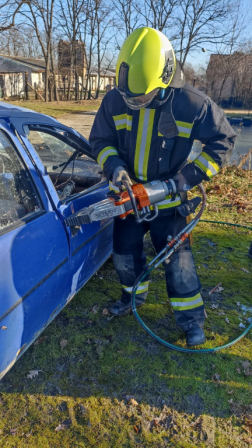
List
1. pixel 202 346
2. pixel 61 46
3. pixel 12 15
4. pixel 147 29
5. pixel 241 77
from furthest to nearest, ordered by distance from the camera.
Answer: pixel 61 46 → pixel 241 77 → pixel 12 15 → pixel 202 346 → pixel 147 29

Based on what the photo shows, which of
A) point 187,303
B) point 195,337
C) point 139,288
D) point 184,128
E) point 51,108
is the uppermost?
point 184,128

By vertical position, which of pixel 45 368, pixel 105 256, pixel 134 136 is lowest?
pixel 45 368

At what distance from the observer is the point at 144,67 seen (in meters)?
2.02

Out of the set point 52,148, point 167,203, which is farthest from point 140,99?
point 52,148

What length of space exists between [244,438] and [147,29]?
2.71 metres

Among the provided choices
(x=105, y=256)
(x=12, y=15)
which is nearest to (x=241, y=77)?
(x=12, y=15)

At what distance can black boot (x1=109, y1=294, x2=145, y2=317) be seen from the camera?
293 centimetres

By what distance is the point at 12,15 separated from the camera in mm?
20297

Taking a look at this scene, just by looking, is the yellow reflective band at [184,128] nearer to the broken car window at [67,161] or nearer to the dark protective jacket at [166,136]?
the dark protective jacket at [166,136]

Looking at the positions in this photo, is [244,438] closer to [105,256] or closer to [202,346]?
[202,346]

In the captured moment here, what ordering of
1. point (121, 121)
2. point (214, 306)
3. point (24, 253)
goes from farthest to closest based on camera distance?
point (214, 306) < point (121, 121) < point (24, 253)

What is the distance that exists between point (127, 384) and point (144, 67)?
2179 millimetres

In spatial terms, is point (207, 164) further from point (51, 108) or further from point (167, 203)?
point (51, 108)

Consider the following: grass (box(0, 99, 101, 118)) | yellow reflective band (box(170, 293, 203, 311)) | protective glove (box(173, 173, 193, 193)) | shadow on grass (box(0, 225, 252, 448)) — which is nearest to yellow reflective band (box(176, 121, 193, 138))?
protective glove (box(173, 173, 193, 193))
